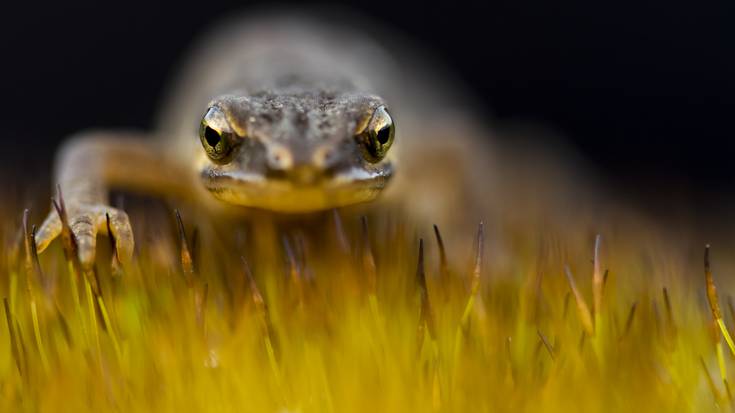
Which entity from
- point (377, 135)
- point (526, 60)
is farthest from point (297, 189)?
point (526, 60)

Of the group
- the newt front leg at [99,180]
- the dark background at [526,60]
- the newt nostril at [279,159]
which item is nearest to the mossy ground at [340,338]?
the newt front leg at [99,180]

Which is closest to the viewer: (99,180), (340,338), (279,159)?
(340,338)

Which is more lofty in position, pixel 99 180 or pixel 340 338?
pixel 99 180

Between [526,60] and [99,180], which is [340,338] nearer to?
[99,180]

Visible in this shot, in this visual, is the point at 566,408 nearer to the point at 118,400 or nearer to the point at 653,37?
the point at 118,400

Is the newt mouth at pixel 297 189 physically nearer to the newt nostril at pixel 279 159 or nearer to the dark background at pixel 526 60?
the newt nostril at pixel 279 159

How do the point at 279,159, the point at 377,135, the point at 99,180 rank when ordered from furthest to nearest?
the point at 99,180 → the point at 377,135 → the point at 279,159

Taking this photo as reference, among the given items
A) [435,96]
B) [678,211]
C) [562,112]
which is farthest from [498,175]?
[562,112]
